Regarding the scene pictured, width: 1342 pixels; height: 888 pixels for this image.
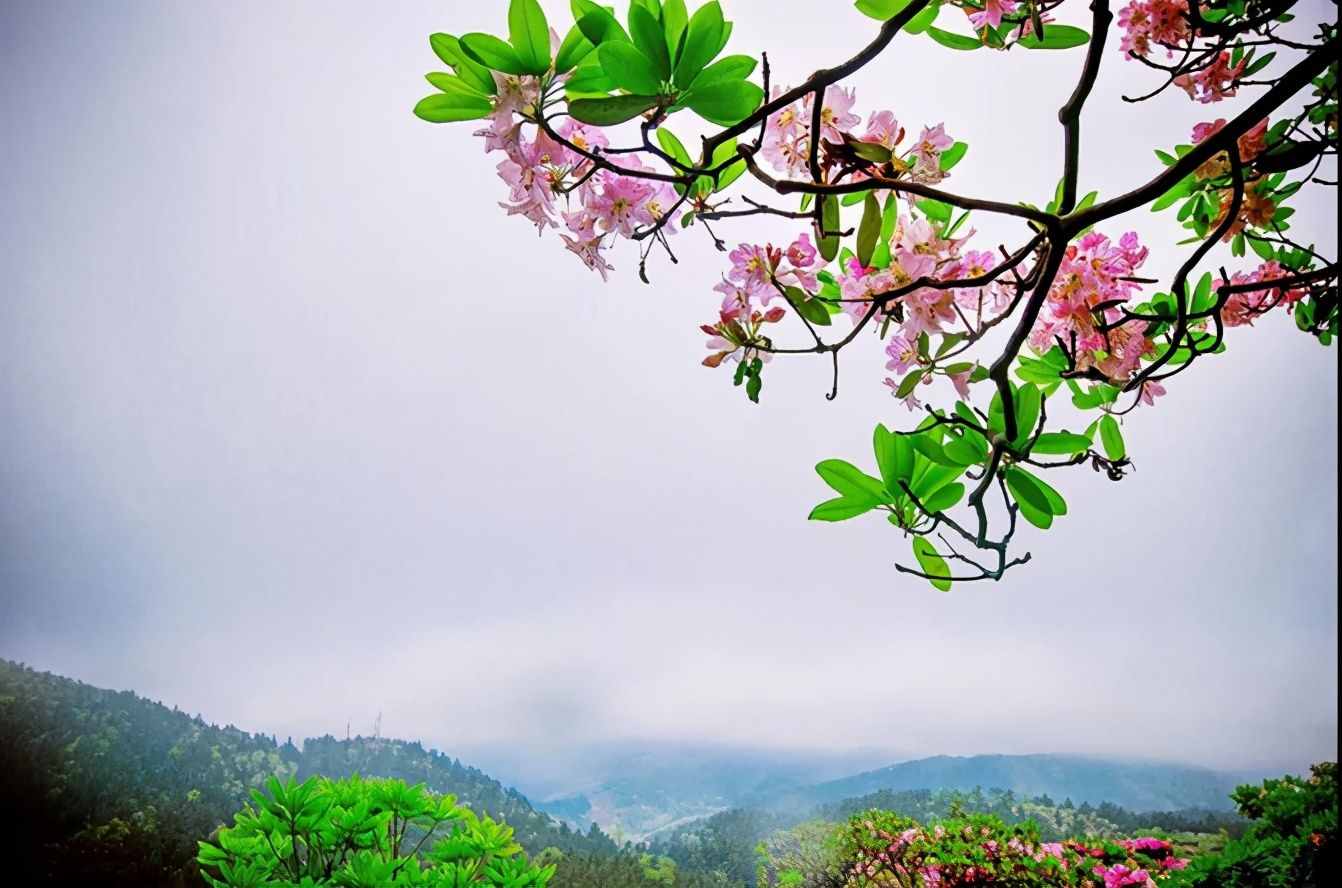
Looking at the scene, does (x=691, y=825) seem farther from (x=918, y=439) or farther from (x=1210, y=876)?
(x=918, y=439)

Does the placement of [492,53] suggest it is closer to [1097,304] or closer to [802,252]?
[802,252]

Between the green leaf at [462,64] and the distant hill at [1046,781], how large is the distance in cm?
481

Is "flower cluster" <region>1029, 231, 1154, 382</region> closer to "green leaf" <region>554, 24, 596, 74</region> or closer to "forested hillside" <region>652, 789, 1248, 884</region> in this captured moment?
"green leaf" <region>554, 24, 596, 74</region>

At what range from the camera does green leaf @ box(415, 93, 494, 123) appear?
1.27 ft

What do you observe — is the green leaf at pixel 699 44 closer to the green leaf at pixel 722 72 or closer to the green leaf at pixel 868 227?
the green leaf at pixel 722 72

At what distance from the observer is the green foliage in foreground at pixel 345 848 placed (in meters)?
1.29

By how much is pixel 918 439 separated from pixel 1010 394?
0.07 m

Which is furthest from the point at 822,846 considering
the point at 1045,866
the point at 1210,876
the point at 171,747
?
the point at 171,747

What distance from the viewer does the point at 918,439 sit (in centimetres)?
46

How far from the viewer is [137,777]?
3639 millimetres

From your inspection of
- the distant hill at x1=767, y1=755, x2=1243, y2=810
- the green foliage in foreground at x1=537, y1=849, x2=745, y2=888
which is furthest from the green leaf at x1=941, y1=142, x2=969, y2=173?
the distant hill at x1=767, y1=755, x2=1243, y2=810

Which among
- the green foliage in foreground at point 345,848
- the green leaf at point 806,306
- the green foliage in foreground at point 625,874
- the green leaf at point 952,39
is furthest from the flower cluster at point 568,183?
the green foliage in foreground at point 625,874

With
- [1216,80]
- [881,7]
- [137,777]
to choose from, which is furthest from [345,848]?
[137,777]

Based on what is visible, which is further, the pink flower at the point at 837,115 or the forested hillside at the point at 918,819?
the forested hillside at the point at 918,819
